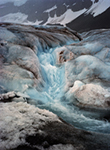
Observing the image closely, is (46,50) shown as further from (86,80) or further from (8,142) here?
(8,142)

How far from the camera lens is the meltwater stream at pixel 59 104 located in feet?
8.10

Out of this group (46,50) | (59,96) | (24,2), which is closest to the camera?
(59,96)

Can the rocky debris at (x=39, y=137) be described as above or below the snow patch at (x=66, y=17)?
below

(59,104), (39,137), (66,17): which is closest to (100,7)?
(66,17)

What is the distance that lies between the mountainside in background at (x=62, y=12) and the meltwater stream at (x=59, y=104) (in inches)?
879

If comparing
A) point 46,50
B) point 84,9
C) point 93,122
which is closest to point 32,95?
point 93,122

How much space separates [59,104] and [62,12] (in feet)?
133

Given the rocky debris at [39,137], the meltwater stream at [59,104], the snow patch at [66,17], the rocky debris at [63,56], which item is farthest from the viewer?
the snow patch at [66,17]

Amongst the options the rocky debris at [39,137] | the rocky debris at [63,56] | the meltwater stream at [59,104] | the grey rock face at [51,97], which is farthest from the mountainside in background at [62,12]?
the rocky debris at [39,137]

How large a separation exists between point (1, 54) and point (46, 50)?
3436mm

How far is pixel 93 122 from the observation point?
2594mm

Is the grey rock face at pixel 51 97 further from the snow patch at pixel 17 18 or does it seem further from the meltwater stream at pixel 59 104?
the snow patch at pixel 17 18

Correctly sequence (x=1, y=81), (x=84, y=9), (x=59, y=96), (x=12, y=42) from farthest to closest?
(x=84, y=9) → (x=12, y=42) → (x=59, y=96) → (x=1, y=81)

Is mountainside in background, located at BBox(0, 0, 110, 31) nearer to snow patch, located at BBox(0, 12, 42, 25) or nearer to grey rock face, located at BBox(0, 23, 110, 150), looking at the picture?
snow patch, located at BBox(0, 12, 42, 25)
